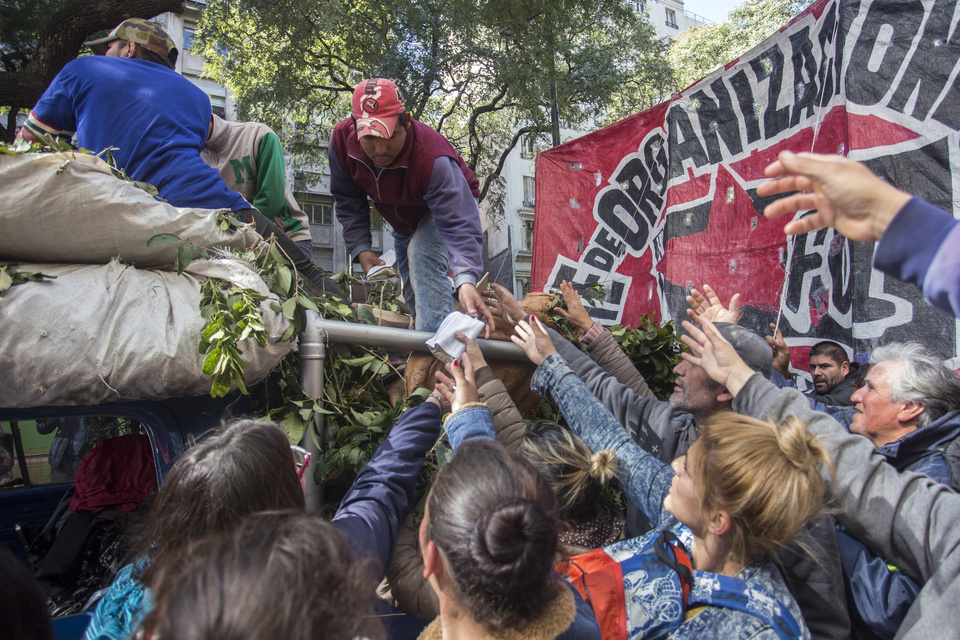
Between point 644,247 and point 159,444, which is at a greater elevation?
point 644,247

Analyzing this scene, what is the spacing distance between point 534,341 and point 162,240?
134cm

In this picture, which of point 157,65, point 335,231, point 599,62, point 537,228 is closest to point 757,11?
point 599,62

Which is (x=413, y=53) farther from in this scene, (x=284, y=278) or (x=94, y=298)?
(x=94, y=298)

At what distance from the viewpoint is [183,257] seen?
5.74ft

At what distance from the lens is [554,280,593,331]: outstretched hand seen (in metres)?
2.81

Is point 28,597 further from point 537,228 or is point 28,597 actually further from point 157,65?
point 537,228

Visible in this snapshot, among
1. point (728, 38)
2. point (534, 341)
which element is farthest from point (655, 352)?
point (728, 38)

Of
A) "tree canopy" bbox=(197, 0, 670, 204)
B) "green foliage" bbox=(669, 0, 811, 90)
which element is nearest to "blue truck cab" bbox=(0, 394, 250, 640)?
"tree canopy" bbox=(197, 0, 670, 204)

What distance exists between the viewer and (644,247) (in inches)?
190

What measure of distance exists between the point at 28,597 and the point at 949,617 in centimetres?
178

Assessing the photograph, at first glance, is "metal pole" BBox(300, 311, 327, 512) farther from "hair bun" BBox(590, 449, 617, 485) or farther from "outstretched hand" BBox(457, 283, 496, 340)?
"hair bun" BBox(590, 449, 617, 485)

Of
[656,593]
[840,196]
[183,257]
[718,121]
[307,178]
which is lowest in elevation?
[656,593]

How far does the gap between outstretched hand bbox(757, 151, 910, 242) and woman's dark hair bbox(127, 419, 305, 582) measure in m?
1.16

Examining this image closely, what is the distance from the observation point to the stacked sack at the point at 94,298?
150 cm
